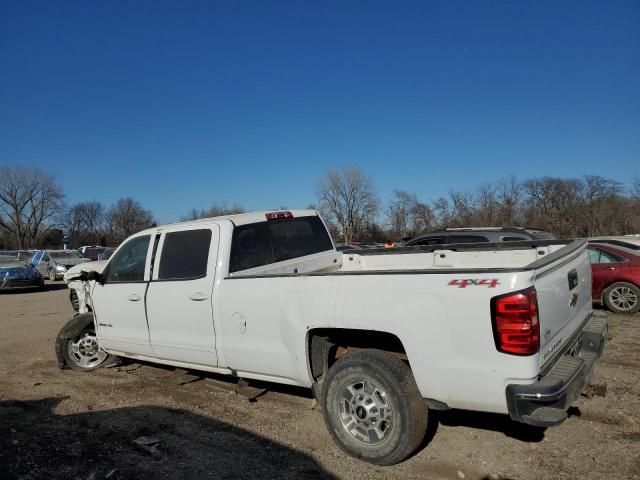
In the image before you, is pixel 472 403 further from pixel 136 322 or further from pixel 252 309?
pixel 136 322

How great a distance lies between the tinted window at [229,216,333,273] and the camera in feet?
16.2

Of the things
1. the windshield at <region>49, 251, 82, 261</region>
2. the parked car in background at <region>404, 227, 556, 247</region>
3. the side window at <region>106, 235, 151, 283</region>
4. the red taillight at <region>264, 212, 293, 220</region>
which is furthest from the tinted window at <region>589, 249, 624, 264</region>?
the windshield at <region>49, 251, 82, 261</region>

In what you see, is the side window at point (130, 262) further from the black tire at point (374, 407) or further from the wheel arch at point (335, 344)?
the black tire at point (374, 407)

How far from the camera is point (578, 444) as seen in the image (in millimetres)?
3893

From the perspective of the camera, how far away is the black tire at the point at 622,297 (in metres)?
9.66

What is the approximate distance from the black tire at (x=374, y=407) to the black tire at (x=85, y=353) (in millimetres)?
4209

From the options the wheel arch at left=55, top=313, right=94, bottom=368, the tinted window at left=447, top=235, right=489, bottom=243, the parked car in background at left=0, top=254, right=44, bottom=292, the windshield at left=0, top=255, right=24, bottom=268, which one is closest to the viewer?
the wheel arch at left=55, top=313, right=94, bottom=368

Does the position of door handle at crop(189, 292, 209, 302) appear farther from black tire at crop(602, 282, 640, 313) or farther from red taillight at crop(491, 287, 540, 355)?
black tire at crop(602, 282, 640, 313)

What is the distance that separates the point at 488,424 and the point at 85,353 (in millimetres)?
5329

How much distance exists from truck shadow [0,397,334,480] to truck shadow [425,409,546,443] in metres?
1.39

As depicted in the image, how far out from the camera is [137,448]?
4.13 metres

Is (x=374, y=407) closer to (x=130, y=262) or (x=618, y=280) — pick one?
(x=130, y=262)

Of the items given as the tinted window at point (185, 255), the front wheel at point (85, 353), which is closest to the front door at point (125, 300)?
the tinted window at point (185, 255)

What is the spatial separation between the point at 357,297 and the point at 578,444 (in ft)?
7.22
